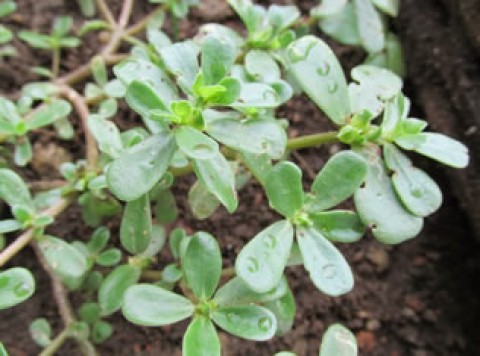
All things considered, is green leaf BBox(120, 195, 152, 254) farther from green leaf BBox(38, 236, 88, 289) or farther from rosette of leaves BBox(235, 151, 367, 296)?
rosette of leaves BBox(235, 151, 367, 296)

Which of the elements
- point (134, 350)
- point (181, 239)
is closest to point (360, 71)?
point (181, 239)

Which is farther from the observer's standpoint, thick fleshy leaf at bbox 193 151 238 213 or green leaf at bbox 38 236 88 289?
green leaf at bbox 38 236 88 289

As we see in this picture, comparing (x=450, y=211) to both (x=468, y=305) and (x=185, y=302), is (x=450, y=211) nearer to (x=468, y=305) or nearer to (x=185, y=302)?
(x=468, y=305)

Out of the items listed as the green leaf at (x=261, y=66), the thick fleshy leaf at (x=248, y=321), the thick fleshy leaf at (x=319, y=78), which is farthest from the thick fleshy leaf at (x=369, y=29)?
the thick fleshy leaf at (x=248, y=321)

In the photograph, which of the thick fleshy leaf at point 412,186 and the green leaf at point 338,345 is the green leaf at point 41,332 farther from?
the thick fleshy leaf at point 412,186

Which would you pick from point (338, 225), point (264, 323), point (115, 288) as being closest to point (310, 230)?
point (338, 225)

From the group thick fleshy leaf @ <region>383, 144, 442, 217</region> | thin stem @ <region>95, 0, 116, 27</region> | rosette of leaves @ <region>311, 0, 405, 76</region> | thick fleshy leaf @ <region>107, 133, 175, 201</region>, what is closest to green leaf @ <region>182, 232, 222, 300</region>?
thick fleshy leaf @ <region>107, 133, 175, 201</region>
